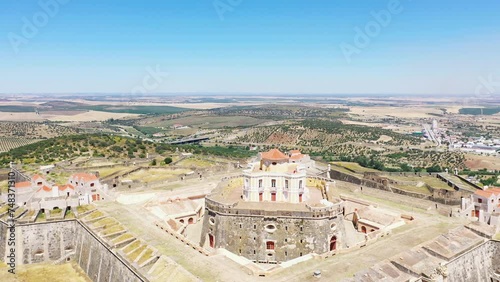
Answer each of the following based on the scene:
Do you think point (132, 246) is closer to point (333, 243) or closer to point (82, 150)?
point (333, 243)

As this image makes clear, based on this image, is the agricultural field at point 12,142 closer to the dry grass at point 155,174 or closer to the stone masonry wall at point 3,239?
the dry grass at point 155,174

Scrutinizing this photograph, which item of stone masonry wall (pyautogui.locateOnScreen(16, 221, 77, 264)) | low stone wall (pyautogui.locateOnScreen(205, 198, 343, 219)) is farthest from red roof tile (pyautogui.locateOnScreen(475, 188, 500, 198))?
stone masonry wall (pyautogui.locateOnScreen(16, 221, 77, 264))

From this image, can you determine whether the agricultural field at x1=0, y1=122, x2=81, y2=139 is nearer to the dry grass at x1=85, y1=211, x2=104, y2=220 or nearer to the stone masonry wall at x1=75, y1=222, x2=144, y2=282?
the dry grass at x1=85, y1=211, x2=104, y2=220

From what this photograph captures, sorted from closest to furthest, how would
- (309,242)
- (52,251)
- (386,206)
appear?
(309,242) → (52,251) → (386,206)

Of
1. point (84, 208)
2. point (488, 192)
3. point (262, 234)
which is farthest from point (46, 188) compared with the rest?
point (488, 192)

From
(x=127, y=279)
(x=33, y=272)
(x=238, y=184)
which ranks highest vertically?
(x=238, y=184)

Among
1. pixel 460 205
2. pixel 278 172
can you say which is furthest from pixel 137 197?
pixel 460 205

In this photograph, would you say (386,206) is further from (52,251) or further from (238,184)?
(52,251)

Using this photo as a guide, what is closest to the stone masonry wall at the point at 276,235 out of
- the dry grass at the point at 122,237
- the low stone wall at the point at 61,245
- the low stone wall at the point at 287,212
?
the low stone wall at the point at 287,212
